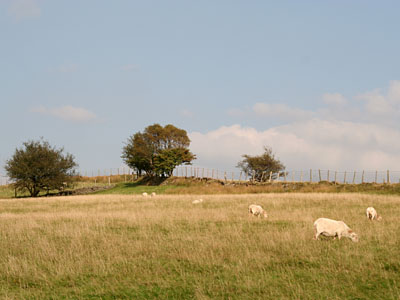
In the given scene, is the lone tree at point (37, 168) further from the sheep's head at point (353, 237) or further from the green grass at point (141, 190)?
the sheep's head at point (353, 237)

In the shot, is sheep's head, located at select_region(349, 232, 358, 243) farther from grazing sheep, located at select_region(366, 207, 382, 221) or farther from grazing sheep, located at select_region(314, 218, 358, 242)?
grazing sheep, located at select_region(366, 207, 382, 221)

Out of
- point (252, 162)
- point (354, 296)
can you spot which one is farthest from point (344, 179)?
point (354, 296)

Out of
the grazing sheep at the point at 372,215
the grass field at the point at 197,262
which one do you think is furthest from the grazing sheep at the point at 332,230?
the grazing sheep at the point at 372,215

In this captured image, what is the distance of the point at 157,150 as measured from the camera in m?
95.1

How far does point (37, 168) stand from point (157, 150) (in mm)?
32087

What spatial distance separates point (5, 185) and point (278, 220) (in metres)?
97.2

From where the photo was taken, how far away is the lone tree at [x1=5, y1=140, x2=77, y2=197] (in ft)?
221

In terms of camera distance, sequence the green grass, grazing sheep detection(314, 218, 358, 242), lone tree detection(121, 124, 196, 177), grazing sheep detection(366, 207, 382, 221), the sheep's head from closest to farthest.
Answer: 1. the sheep's head
2. grazing sheep detection(314, 218, 358, 242)
3. grazing sheep detection(366, 207, 382, 221)
4. the green grass
5. lone tree detection(121, 124, 196, 177)

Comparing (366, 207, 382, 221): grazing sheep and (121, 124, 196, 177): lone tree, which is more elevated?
(121, 124, 196, 177): lone tree

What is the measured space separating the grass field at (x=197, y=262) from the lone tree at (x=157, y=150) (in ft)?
223

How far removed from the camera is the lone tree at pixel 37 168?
221 ft

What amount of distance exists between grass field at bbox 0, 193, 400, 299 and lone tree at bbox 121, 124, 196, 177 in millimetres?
67950

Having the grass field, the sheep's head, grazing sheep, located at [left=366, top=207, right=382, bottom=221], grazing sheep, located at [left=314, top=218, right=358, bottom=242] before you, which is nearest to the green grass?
grazing sheep, located at [left=366, top=207, right=382, bottom=221]

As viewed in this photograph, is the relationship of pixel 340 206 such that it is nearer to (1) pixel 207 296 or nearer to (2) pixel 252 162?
(1) pixel 207 296
